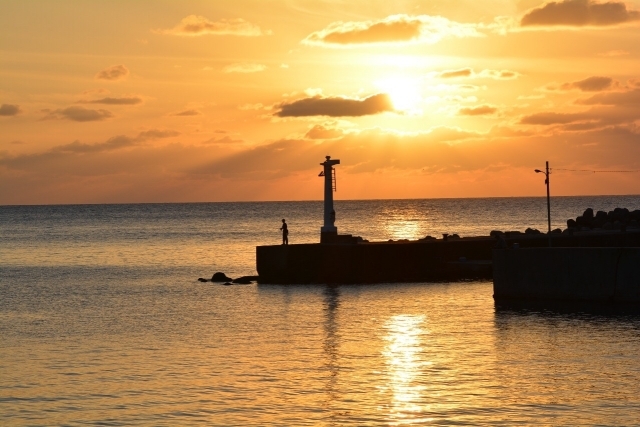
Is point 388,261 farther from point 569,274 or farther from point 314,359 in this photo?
point 314,359

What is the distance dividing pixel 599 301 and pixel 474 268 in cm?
1244

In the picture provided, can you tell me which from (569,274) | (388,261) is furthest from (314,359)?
(388,261)

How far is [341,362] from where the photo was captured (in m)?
24.4

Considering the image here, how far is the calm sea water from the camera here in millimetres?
19141

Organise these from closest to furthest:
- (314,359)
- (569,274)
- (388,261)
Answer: (314,359)
(569,274)
(388,261)

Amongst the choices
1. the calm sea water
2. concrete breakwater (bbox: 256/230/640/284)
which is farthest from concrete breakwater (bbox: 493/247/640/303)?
concrete breakwater (bbox: 256/230/640/284)

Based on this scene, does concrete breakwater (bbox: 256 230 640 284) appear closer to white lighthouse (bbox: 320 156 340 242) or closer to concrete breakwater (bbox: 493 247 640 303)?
white lighthouse (bbox: 320 156 340 242)

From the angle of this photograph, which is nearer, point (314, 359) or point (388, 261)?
point (314, 359)

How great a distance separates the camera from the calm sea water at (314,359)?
19141 mm

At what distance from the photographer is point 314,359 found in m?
25.0

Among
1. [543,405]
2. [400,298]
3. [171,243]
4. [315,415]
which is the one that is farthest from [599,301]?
[171,243]

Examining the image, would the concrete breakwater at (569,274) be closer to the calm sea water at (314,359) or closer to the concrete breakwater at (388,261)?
the calm sea water at (314,359)

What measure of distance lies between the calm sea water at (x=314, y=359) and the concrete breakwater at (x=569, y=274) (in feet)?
→ 5.06

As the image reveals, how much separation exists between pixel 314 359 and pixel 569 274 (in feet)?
43.5
